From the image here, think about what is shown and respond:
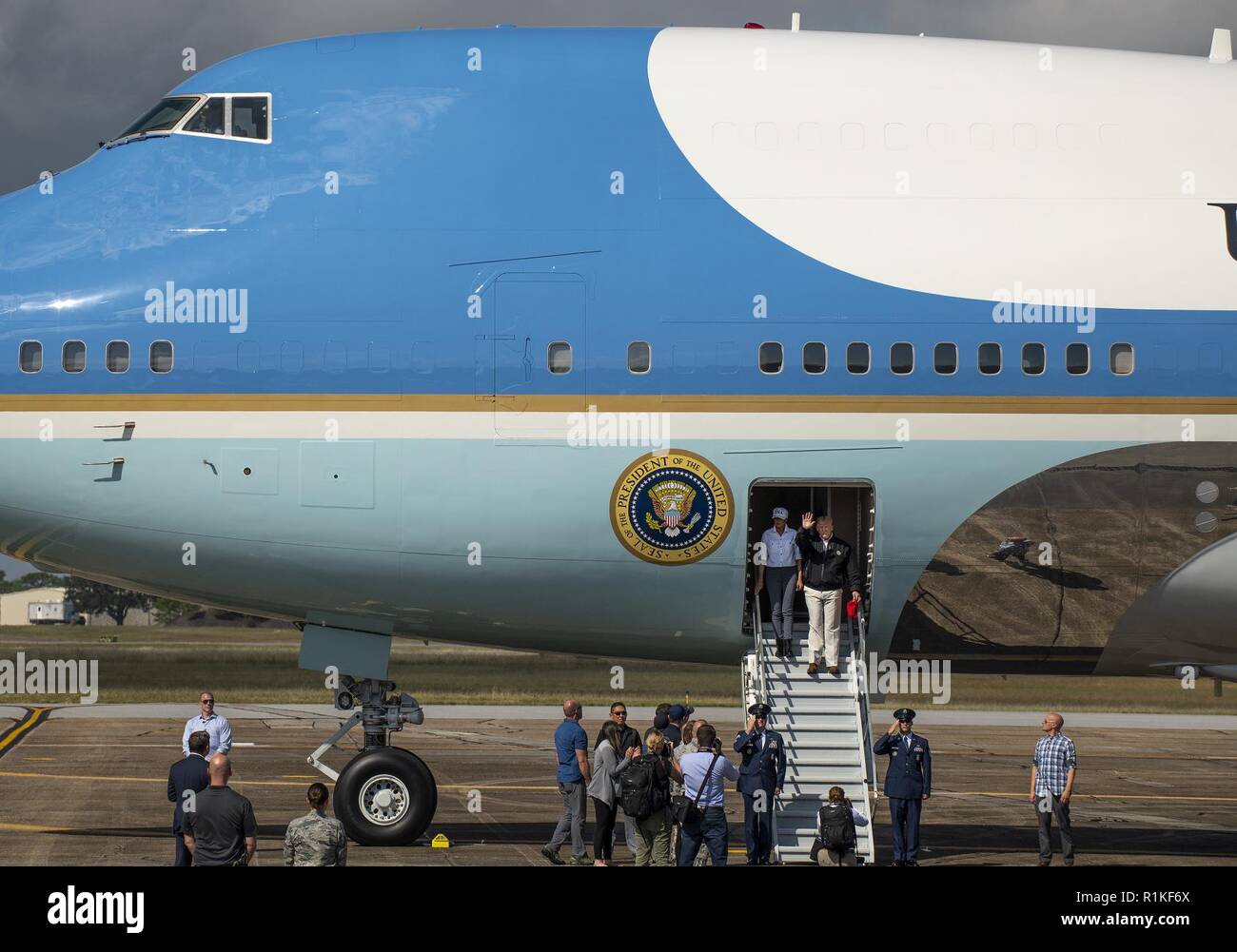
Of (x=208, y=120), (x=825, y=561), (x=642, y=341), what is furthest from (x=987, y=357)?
(x=208, y=120)

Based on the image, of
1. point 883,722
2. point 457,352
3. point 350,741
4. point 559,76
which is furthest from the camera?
point 883,722

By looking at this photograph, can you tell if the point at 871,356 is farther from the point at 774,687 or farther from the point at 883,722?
the point at 883,722

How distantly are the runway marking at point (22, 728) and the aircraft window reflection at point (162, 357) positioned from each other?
2099 centimetres

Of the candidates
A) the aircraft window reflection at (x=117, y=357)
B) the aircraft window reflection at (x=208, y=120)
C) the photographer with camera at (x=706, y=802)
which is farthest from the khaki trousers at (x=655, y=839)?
the aircraft window reflection at (x=208, y=120)

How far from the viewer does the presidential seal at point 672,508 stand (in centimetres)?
1570

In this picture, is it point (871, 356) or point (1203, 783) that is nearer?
point (871, 356)

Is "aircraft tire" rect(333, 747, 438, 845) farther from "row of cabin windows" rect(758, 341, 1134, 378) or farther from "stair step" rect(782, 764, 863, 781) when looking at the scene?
"row of cabin windows" rect(758, 341, 1134, 378)

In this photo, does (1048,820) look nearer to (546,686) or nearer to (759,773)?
(759,773)

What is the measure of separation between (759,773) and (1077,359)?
225 inches

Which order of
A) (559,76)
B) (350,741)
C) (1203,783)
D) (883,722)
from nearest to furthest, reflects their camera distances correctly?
(559,76)
(1203,783)
(350,741)
(883,722)

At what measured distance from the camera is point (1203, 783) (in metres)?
31.8
